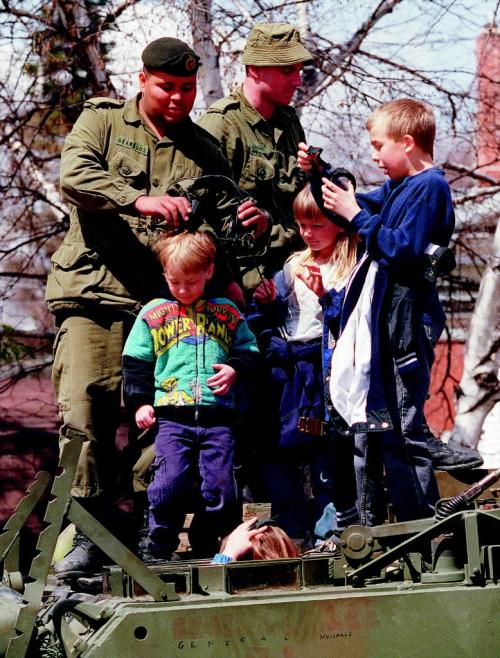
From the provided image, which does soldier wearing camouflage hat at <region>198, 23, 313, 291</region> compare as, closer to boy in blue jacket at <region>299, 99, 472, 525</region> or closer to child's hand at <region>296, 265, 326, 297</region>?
child's hand at <region>296, 265, 326, 297</region>

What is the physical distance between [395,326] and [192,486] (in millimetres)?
1170

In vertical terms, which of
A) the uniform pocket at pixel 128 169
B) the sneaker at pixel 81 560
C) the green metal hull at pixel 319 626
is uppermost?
the uniform pocket at pixel 128 169

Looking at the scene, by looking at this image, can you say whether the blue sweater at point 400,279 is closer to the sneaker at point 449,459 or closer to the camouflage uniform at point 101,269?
the sneaker at point 449,459

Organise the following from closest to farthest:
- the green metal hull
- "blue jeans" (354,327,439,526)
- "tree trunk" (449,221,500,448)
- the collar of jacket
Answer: the green metal hull
"blue jeans" (354,327,439,526)
the collar of jacket
"tree trunk" (449,221,500,448)

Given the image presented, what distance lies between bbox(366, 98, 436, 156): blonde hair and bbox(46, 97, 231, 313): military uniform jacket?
41.1 inches

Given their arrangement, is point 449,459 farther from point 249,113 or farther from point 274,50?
point 274,50

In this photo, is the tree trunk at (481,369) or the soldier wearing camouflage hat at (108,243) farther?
the tree trunk at (481,369)

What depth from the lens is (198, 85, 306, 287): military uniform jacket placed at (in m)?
7.48

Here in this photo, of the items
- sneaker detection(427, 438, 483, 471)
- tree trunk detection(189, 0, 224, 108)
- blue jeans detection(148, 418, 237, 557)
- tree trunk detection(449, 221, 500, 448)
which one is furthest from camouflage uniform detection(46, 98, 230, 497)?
tree trunk detection(449, 221, 500, 448)

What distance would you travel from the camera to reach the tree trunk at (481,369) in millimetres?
11562

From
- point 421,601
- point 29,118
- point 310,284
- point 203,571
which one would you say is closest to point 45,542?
point 203,571

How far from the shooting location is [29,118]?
11578 mm

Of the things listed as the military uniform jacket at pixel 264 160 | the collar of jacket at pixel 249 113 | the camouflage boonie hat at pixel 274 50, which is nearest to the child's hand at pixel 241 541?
the military uniform jacket at pixel 264 160

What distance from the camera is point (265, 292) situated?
719 cm
